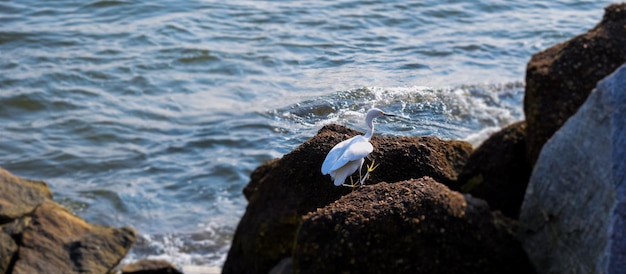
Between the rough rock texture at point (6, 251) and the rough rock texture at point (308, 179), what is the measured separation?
2.31m

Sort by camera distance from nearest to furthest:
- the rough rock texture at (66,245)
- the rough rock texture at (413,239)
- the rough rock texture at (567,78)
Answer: the rough rock texture at (413,239) < the rough rock texture at (567,78) < the rough rock texture at (66,245)

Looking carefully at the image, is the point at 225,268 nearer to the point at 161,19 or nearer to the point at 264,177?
the point at 264,177

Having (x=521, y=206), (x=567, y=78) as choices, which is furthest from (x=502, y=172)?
(x=567, y=78)

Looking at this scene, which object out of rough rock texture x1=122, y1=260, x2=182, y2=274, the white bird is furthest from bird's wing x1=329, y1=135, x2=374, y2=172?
rough rock texture x1=122, y1=260, x2=182, y2=274

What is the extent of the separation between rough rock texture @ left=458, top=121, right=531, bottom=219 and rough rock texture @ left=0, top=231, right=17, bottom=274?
3.63 m

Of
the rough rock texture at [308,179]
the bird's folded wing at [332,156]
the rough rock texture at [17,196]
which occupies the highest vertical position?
the bird's folded wing at [332,156]

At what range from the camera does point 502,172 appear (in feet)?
13.9

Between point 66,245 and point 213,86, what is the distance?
4.75 m

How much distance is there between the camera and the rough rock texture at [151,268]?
21.0ft

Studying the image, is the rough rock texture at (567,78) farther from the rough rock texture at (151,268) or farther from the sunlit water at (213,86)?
the rough rock texture at (151,268)

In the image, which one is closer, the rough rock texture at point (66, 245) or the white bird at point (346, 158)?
the white bird at point (346, 158)

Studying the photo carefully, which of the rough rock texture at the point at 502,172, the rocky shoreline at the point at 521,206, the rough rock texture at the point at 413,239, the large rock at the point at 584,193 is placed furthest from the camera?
the rough rock texture at the point at 502,172

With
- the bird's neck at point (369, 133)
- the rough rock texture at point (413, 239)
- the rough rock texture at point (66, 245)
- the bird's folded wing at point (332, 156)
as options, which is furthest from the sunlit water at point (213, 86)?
the rough rock texture at point (413, 239)

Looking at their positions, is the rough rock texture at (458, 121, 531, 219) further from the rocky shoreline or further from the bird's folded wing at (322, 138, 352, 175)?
the bird's folded wing at (322, 138, 352, 175)
